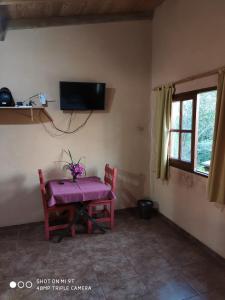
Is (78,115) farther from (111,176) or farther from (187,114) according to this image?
(187,114)

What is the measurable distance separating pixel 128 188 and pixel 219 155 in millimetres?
1958

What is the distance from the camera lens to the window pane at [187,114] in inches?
129

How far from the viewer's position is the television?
3.60 m

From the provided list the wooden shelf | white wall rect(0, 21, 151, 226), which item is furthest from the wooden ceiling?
the wooden shelf

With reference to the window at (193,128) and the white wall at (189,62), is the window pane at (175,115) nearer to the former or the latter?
the window at (193,128)

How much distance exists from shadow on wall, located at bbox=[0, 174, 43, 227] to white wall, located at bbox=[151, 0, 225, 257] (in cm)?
200

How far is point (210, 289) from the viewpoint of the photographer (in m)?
2.29

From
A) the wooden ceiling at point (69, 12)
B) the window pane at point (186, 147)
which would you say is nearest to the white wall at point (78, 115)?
the wooden ceiling at point (69, 12)

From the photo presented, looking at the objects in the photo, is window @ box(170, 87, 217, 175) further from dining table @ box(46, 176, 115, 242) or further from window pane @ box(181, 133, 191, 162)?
dining table @ box(46, 176, 115, 242)

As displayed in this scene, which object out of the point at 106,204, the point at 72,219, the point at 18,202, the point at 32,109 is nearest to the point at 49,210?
the point at 72,219

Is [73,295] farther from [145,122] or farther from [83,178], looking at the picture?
[145,122]

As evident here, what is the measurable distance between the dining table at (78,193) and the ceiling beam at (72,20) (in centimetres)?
228

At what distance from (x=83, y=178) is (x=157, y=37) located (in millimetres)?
2571

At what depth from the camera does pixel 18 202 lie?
3.66m
